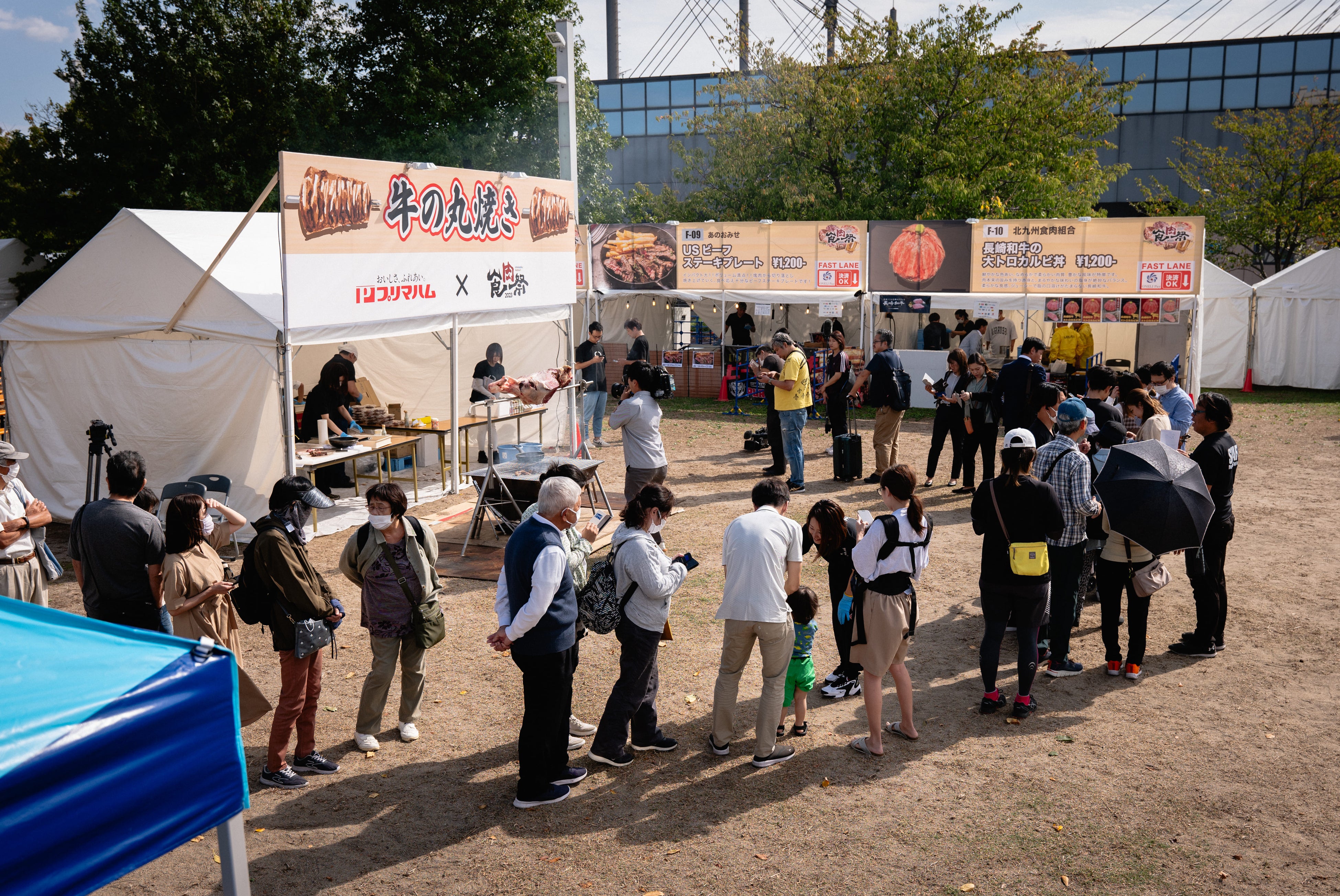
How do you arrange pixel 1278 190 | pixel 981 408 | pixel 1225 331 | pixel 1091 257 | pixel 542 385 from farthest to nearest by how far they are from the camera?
pixel 1278 190, pixel 1225 331, pixel 1091 257, pixel 981 408, pixel 542 385

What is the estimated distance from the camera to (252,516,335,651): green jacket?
195 inches

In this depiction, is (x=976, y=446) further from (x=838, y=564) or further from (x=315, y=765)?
(x=315, y=765)

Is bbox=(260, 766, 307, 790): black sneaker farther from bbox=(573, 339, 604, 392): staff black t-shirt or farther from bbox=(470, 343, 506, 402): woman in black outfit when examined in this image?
bbox=(573, 339, 604, 392): staff black t-shirt

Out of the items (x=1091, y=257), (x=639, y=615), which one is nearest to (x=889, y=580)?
(x=639, y=615)

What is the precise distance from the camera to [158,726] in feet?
7.82

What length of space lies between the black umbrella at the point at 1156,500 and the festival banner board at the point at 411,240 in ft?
23.7

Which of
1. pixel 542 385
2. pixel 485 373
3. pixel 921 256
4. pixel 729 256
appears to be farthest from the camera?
pixel 729 256

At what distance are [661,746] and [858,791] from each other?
1155 millimetres

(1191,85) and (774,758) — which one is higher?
(1191,85)

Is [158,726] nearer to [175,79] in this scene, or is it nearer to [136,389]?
[136,389]

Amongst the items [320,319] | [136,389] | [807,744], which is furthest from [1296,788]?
[136,389]

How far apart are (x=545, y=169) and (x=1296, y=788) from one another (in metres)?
26.1

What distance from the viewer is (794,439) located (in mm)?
12086

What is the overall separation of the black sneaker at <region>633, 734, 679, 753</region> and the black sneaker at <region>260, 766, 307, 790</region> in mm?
1847
